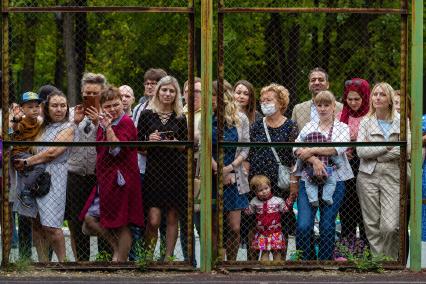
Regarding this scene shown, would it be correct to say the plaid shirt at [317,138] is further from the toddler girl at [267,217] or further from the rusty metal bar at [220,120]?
the rusty metal bar at [220,120]

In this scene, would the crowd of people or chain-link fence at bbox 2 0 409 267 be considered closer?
chain-link fence at bbox 2 0 409 267

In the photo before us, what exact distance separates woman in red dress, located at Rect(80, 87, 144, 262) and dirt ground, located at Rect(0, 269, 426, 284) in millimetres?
441

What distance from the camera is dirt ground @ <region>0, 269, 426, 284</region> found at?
1052 centimetres

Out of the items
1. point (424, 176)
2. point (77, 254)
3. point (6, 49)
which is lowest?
point (77, 254)

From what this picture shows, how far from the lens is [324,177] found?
11180mm

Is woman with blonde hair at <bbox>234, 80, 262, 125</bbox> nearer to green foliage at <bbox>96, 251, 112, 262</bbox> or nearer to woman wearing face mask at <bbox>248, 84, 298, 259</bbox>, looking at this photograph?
woman wearing face mask at <bbox>248, 84, 298, 259</bbox>

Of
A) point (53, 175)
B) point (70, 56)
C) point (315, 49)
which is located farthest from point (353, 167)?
point (315, 49)

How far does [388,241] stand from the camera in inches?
444

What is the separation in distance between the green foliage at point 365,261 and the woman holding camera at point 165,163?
159 cm

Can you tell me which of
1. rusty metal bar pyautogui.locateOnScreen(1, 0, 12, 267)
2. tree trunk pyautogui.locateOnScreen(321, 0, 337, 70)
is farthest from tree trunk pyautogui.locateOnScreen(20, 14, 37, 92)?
rusty metal bar pyautogui.locateOnScreen(1, 0, 12, 267)

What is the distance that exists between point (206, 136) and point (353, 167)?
1.55m

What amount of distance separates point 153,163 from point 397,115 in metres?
2.40

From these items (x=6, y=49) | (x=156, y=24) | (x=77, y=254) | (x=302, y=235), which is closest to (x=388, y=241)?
(x=302, y=235)

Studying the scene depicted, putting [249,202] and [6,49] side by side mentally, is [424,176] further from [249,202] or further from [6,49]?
[6,49]
